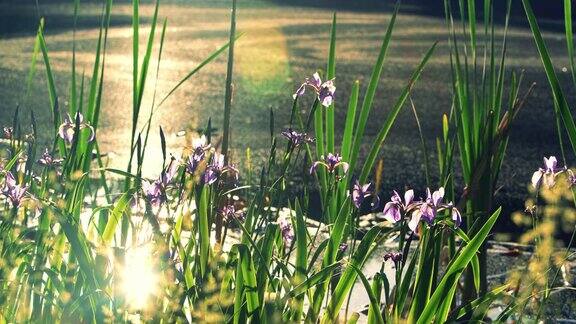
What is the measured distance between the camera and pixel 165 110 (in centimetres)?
709

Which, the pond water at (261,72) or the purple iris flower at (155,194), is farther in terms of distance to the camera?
the pond water at (261,72)

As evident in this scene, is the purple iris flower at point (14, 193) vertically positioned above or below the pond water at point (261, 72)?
above

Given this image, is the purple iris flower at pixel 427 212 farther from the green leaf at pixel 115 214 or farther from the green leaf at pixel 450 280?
the green leaf at pixel 115 214

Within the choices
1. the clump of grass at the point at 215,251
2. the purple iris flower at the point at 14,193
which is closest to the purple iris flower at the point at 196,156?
the clump of grass at the point at 215,251

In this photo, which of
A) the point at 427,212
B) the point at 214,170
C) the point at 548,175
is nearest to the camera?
the point at 427,212

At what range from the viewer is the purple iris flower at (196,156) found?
1.86 meters

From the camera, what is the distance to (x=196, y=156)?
187 centimetres

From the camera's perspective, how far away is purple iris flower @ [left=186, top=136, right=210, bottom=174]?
73.2 inches

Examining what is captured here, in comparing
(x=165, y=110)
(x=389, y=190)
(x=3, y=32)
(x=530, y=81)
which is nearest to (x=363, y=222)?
(x=389, y=190)

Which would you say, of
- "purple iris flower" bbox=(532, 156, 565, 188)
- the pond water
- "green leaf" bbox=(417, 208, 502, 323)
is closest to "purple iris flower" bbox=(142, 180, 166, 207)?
"green leaf" bbox=(417, 208, 502, 323)

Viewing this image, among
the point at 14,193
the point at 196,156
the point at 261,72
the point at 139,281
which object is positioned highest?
the point at 196,156

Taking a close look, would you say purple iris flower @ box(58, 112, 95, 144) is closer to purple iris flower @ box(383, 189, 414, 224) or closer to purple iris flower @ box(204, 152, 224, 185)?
purple iris flower @ box(204, 152, 224, 185)

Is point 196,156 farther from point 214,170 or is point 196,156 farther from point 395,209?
point 395,209

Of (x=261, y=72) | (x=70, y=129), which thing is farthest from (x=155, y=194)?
(x=261, y=72)
